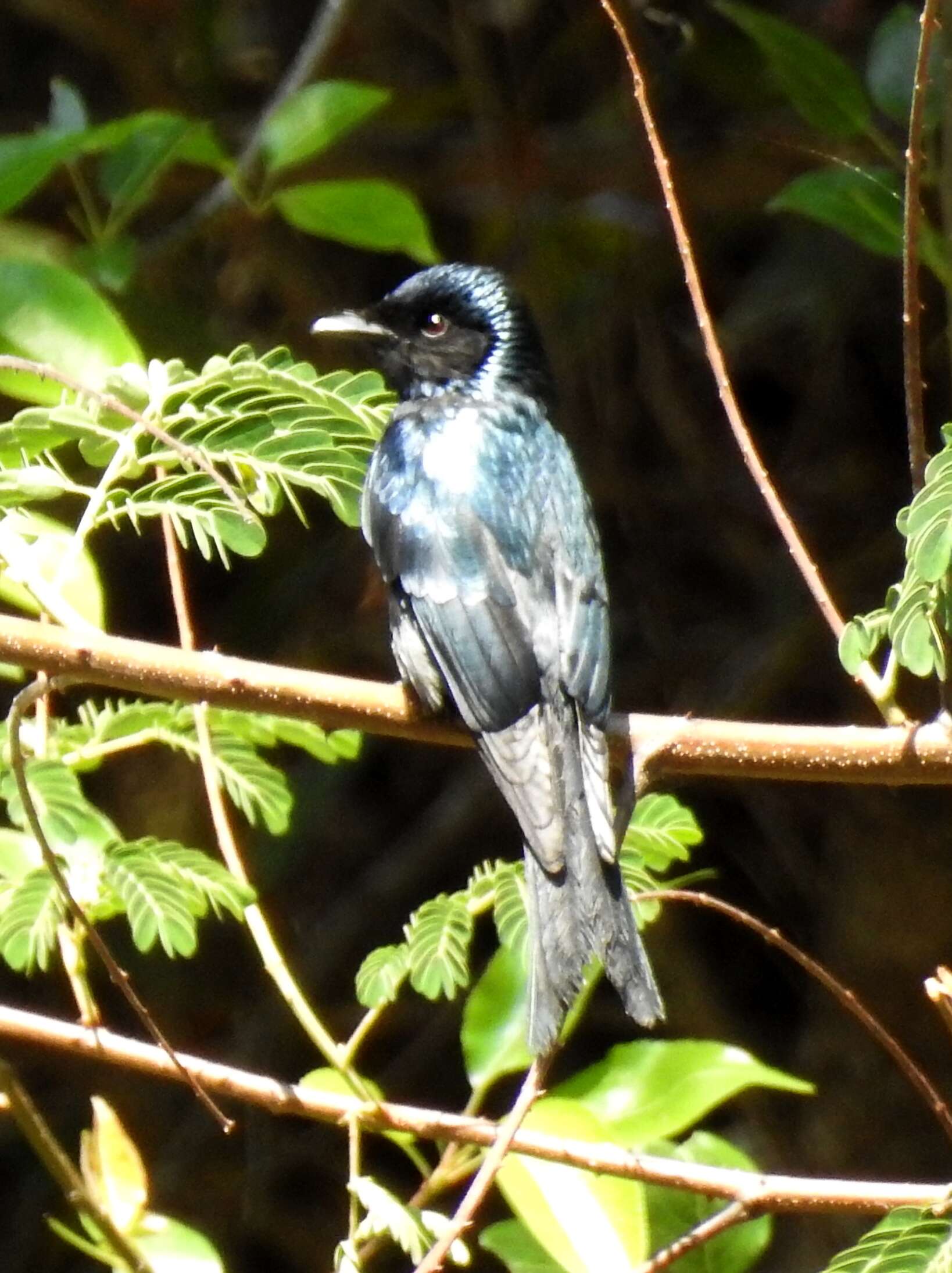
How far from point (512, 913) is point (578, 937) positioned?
→ 19 cm

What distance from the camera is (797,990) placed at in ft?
13.4

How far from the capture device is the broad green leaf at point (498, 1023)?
7.71 feet

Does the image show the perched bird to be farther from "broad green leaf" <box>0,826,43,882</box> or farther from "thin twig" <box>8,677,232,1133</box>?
"broad green leaf" <box>0,826,43,882</box>

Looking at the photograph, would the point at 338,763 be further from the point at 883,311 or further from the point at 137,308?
the point at 883,311

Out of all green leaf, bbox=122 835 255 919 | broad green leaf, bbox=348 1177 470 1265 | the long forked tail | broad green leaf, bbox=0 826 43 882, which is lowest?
broad green leaf, bbox=348 1177 470 1265

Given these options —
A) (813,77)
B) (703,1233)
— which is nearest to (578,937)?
(703,1233)

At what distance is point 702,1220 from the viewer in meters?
2.38

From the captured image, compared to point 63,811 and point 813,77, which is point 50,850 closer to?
point 63,811

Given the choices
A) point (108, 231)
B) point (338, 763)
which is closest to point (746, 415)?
point (338, 763)

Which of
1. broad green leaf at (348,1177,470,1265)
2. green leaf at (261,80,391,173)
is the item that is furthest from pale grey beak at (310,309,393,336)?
broad green leaf at (348,1177,470,1265)

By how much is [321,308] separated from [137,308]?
550mm

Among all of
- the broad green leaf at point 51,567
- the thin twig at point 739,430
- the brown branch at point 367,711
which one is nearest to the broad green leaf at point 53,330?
the broad green leaf at point 51,567

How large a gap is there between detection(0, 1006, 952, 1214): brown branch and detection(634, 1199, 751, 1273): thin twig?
0.05 ft

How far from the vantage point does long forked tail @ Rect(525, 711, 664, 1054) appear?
7.14 feet
